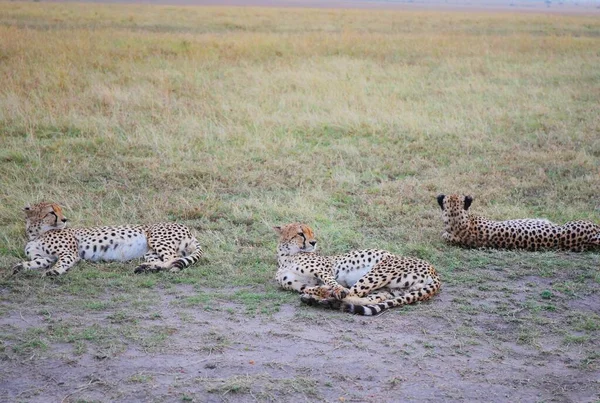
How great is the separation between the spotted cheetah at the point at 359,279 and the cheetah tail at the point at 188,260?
27.4 inches

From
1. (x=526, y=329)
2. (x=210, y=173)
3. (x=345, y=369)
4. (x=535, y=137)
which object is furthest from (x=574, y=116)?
(x=345, y=369)

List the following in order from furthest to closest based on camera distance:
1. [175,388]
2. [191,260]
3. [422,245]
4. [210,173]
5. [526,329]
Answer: [210,173]
[422,245]
[191,260]
[526,329]
[175,388]

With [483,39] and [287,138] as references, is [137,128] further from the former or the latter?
[483,39]

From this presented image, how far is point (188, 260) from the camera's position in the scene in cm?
605

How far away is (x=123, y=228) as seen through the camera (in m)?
6.27

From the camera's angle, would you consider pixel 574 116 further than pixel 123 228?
Yes

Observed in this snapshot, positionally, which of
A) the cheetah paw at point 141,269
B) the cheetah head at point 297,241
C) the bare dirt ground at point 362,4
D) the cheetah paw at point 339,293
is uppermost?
the bare dirt ground at point 362,4

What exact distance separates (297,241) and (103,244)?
1.52m

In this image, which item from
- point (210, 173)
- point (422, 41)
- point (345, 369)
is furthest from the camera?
point (422, 41)

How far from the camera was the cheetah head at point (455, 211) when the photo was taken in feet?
21.9

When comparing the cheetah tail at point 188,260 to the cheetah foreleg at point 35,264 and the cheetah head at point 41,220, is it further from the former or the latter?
the cheetah head at point 41,220

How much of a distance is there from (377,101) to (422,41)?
9.03 m

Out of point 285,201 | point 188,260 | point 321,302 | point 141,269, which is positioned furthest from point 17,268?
point 285,201

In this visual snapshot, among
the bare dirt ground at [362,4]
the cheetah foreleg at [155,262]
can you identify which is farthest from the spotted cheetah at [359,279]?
the bare dirt ground at [362,4]
